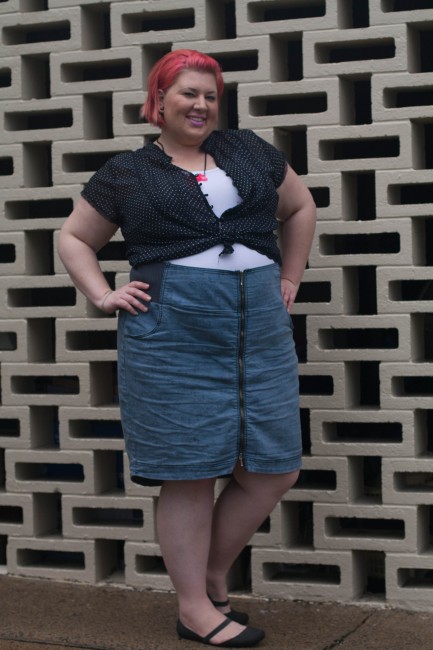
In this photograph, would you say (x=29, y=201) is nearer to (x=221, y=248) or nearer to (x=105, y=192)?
(x=105, y=192)

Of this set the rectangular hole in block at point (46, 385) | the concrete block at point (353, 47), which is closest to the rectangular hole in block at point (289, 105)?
the concrete block at point (353, 47)

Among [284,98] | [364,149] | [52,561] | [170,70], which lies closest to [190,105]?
[170,70]

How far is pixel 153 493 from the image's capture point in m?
4.71

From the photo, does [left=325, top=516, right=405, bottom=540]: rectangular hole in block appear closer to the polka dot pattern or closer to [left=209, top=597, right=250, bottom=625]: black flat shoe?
[left=209, top=597, right=250, bottom=625]: black flat shoe

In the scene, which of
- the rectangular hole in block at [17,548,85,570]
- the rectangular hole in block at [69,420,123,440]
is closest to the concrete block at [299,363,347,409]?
the rectangular hole in block at [69,420,123,440]

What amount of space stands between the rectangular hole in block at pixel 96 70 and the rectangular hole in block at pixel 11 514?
181 centimetres

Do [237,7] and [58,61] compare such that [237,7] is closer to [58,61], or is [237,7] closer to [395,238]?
[58,61]

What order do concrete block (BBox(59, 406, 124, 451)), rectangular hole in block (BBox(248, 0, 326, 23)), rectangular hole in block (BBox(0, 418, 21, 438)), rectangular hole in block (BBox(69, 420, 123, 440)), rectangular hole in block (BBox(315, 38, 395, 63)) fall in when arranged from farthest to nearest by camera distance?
rectangular hole in block (BBox(0, 418, 21, 438))
rectangular hole in block (BBox(69, 420, 123, 440))
concrete block (BBox(59, 406, 124, 451))
rectangular hole in block (BBox(248, 0, 326, 23))
rectangular hole in block (BBox(315, 38, 395, 63))

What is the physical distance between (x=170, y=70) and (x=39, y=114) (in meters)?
1.20

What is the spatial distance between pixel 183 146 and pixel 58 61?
107cm

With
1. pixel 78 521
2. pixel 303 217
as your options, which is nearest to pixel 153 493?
pixel 78 521

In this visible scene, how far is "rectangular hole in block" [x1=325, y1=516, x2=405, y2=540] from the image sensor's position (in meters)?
4.53

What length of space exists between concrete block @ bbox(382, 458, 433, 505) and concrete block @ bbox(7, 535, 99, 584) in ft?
3.96

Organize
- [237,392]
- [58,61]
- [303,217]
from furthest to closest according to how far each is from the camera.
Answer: [58,61], [303,217], [237,392]
